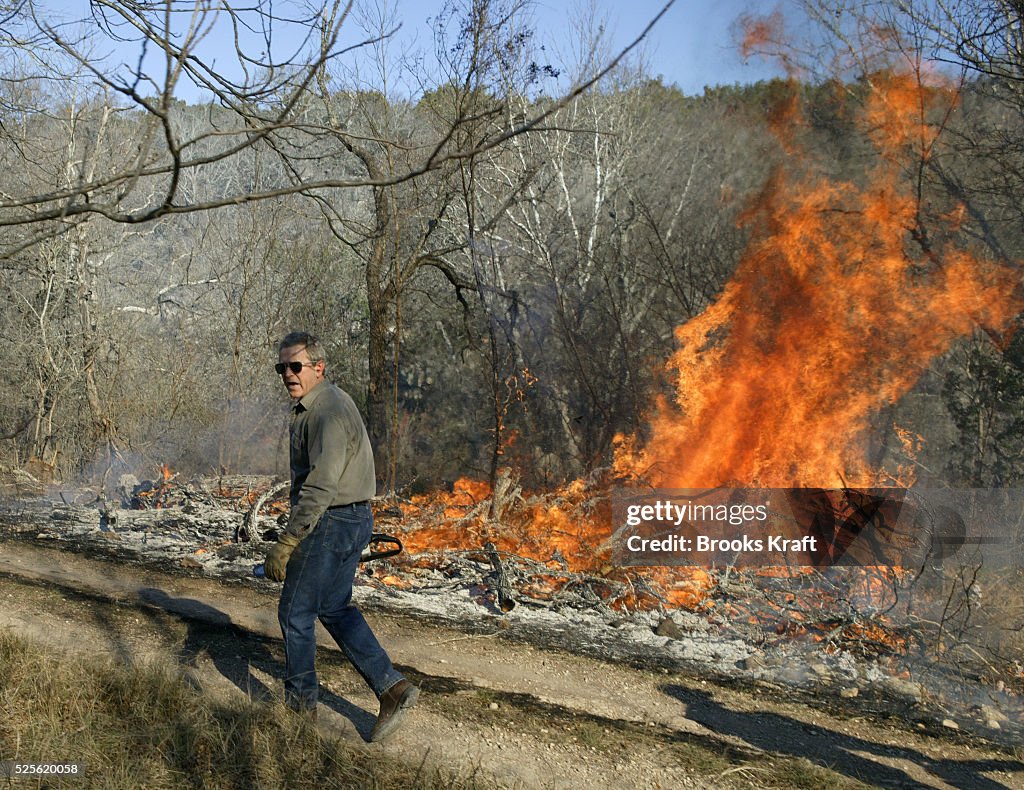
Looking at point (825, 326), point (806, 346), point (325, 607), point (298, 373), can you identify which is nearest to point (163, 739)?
Answer: point (325, 607)

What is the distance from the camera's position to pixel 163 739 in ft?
12.8

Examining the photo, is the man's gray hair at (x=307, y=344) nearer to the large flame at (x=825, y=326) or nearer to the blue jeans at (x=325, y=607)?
the blue jeans at (x=325, y=607)

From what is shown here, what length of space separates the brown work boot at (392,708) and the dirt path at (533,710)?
8cm

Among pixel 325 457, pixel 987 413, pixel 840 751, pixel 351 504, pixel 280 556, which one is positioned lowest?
pixel 840 751

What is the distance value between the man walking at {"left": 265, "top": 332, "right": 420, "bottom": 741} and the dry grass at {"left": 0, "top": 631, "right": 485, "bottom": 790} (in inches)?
12.3

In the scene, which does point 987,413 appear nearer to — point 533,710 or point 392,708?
point 533,710

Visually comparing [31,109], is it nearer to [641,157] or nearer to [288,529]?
[288,529]

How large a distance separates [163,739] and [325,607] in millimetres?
968

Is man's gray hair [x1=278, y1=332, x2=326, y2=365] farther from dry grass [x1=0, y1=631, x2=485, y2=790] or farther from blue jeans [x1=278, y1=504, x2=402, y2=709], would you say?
dry grass [x1=0, y1=631, x2=485, y2=790]

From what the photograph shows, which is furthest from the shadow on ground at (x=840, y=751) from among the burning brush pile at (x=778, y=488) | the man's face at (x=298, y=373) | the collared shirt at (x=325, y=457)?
the man's face at (x=298, y=373)

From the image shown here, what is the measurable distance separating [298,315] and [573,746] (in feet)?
51.3

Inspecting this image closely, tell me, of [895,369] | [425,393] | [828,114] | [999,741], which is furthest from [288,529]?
[425,393]

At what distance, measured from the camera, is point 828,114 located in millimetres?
11977

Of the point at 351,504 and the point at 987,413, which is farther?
the point at 987,413
